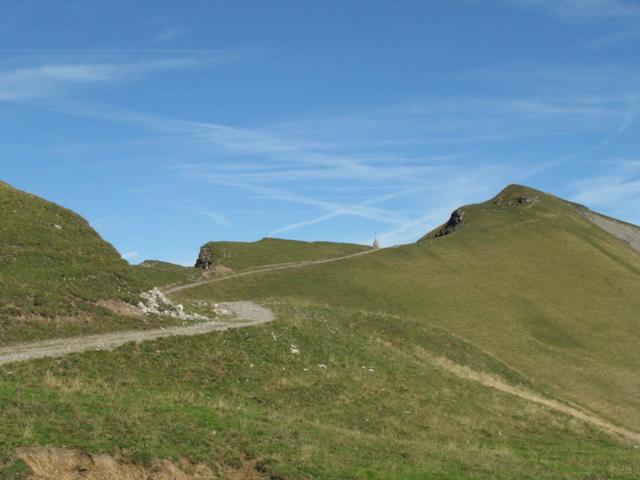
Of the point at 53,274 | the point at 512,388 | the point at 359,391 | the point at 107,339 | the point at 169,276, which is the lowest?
the point at 512,388

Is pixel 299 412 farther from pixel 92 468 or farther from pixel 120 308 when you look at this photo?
pixel 120 308

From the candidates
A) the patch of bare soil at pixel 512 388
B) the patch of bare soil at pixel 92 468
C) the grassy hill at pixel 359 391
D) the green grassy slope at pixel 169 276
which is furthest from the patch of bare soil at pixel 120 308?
the green grassy slope at pixel 169 276

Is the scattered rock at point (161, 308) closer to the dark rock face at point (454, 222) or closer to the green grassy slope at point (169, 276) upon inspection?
the green grassy slope at point (169, 276)

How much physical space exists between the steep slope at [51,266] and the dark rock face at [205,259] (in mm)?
58321

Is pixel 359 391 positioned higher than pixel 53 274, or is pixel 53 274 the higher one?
pixel 53 274

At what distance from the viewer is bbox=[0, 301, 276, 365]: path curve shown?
3283 centimetres

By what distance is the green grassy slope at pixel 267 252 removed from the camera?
114688 millimetres

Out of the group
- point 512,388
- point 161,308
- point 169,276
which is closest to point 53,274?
point 161,308

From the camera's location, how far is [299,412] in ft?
112

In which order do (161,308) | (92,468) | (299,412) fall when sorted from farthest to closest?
1. (161,308)
2. (299,412)
3. (92,468)

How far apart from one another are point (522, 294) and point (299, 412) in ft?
226

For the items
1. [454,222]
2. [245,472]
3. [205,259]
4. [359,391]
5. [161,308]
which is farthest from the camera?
[454,222]

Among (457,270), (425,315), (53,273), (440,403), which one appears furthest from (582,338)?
(53,273)

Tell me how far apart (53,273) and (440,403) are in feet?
86.5
